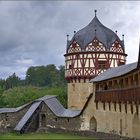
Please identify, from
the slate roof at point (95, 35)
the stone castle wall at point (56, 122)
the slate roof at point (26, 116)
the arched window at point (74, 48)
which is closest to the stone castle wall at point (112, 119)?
the stone castle wall at point (56, 122)

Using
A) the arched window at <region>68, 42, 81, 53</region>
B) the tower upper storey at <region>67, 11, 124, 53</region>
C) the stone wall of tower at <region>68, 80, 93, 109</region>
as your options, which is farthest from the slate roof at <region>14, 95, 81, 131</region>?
the tower upper storey at <region>67, 11, 124, 53</region>

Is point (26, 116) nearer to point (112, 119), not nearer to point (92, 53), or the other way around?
point (112, 119)

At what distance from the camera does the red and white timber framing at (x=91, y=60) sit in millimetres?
55031

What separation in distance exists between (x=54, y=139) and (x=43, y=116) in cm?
949

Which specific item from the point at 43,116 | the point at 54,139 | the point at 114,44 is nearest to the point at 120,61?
the point at 114,44

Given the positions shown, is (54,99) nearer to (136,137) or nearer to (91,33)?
(91,33)

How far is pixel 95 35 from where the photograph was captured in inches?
2202

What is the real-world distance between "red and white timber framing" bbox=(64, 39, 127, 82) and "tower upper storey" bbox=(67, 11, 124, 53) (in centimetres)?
40

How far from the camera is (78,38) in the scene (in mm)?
56625

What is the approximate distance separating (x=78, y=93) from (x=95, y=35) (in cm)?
762

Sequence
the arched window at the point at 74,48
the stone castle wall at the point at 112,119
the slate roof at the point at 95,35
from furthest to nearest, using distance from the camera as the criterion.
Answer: the arched window at the point at 74,48, the slate roof at the point at 95,35, the stone castle wall at the point at 112,119

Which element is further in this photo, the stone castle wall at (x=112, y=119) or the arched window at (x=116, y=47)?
the arched window at (x=116, y=47)

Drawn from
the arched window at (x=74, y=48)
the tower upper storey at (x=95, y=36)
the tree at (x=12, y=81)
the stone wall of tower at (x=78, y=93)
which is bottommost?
the stone wall of tower at (x=78, y=93)

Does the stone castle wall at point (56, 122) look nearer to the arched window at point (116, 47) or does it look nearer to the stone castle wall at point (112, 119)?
the stone castle wall at point (112, 119)
